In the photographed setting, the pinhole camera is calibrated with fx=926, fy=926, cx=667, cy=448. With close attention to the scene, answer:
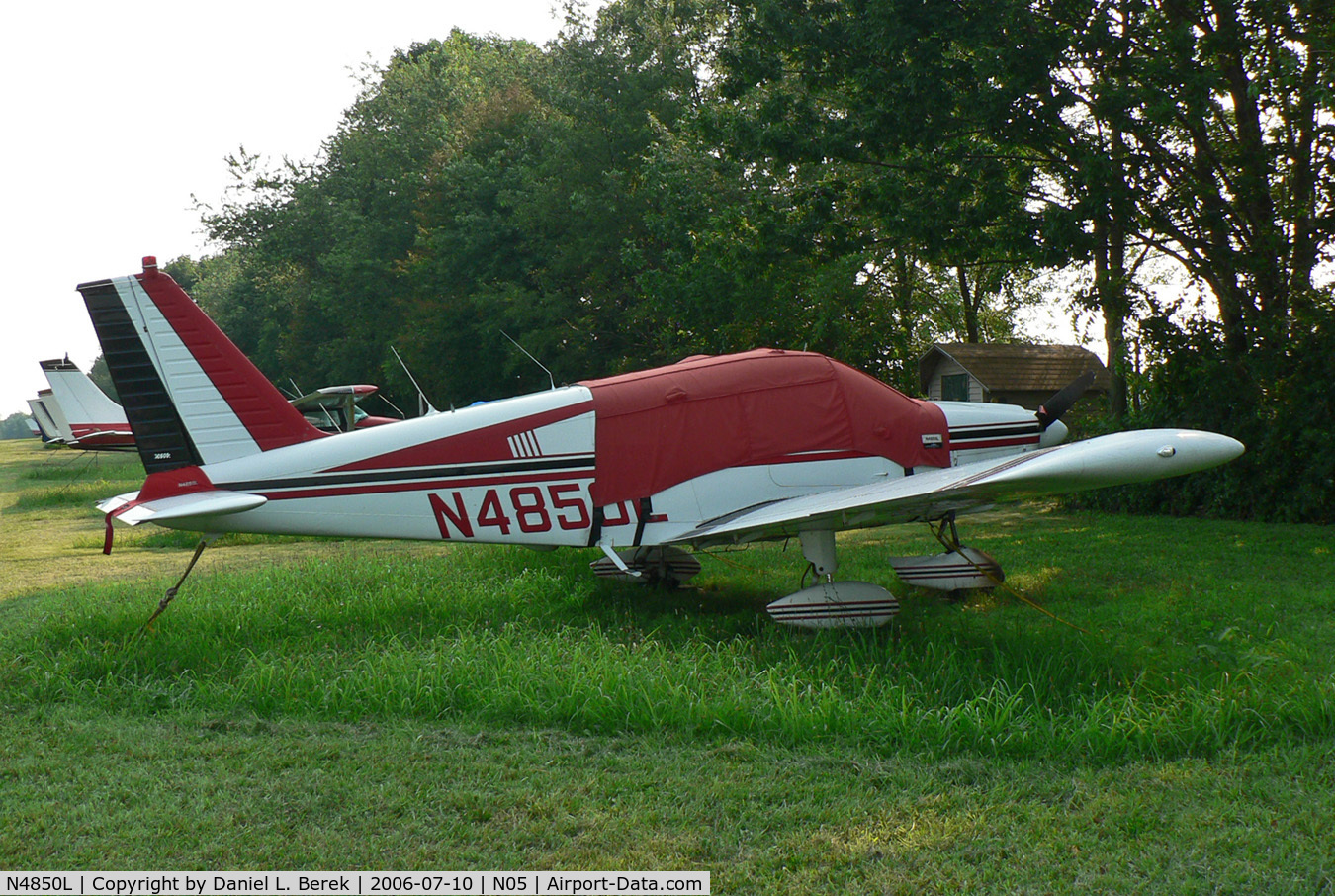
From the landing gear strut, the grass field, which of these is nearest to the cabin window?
the grass field

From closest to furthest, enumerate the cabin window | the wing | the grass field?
the grass field, the wing, the cabin window

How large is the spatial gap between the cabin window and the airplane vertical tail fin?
69.0ft

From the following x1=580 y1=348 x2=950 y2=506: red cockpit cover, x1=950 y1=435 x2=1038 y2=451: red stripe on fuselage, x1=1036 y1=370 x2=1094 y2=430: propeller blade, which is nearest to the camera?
x1=580 y1=348 x2=950 y2=506: red cockpit cover

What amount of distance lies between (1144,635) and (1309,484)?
7.44m

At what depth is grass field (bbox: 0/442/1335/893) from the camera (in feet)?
11.5

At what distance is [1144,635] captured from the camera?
6430 mm

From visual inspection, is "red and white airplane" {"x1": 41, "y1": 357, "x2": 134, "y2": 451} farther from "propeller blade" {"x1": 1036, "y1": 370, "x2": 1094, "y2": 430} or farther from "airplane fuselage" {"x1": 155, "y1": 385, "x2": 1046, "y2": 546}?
"propeller blade" {"x1": 1036, "y1": 370, "x2": 1094, "y2": 430}

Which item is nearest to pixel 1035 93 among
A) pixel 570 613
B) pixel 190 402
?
pixel 570 613

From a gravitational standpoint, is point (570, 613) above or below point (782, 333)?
below

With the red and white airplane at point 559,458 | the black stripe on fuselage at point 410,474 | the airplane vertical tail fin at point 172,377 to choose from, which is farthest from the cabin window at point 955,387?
the airplane vertical tail fin at point 172,377

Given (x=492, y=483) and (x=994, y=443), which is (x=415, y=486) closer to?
(x=492, y=483)

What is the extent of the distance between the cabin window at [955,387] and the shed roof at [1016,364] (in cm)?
53

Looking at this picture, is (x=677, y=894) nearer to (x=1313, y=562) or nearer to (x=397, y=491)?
(x=397, y=491)

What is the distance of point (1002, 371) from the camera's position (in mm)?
24953
